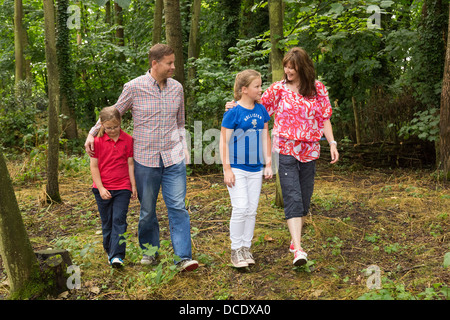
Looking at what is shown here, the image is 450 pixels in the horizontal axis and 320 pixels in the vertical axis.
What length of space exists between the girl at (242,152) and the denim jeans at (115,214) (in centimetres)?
95

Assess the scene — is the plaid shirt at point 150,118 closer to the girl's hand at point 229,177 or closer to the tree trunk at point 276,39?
the girl's hand at point 229,177

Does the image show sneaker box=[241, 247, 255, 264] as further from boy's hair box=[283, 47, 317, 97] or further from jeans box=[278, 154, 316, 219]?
boy's hair box=[283, 47, 317, 97]

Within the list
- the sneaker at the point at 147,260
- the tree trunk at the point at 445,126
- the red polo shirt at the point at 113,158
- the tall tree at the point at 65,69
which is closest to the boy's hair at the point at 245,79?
the red polo shirt at the point at 113,158

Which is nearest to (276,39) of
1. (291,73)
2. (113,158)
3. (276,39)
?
(276,39)

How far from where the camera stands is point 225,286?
10.7 feet

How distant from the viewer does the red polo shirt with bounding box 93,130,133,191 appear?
11.2ft

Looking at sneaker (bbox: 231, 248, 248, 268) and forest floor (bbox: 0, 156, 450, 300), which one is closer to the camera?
forest floor (bbox: 0, 156, 450, 300)

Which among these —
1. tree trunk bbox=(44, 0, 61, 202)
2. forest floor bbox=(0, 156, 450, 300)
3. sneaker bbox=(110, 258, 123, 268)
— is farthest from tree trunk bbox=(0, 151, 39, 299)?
tree trunk bbox=(44, 0, 61, 202)

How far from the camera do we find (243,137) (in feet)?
11.4

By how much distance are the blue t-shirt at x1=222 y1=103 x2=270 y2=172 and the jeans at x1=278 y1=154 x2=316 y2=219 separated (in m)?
0.26

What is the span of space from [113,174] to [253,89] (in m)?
1.45

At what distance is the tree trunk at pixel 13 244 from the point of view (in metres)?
2.76

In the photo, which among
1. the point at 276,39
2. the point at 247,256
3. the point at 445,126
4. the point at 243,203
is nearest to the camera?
the point at 243,203

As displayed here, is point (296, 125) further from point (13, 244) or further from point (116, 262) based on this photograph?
point (13, 244)
